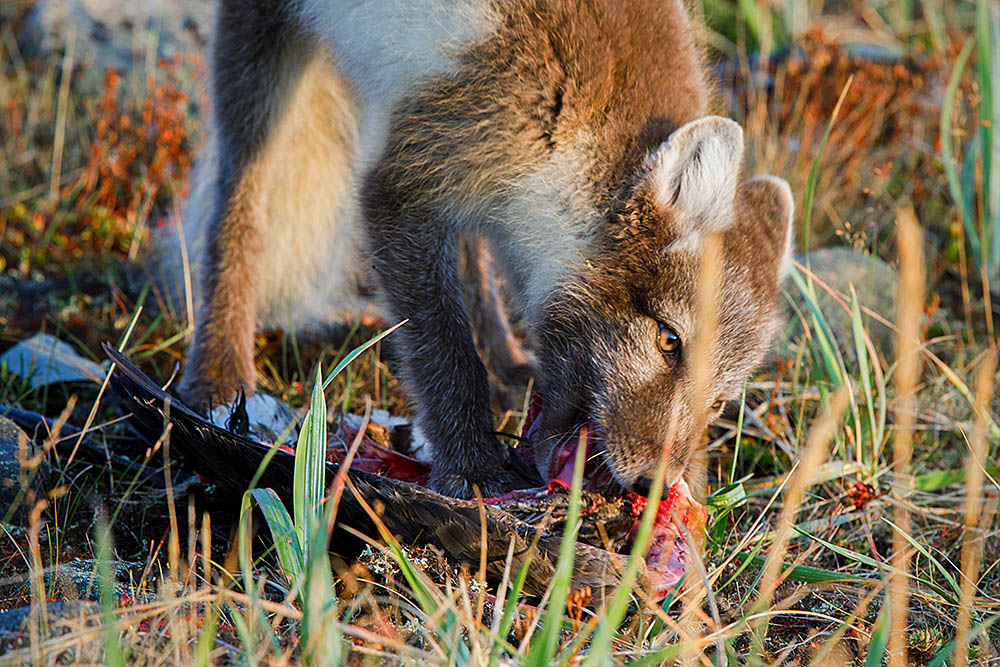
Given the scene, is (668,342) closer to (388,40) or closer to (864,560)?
(864,560)

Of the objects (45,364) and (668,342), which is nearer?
(668,342)

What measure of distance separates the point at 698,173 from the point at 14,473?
1.98 m

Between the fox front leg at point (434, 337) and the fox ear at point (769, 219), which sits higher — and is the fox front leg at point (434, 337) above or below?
below

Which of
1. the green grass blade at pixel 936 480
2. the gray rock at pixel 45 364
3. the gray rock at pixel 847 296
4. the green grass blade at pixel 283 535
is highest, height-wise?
the green grass blade at pixel 283 535

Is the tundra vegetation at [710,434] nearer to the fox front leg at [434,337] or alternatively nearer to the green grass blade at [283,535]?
the green grass blade at [283,535]

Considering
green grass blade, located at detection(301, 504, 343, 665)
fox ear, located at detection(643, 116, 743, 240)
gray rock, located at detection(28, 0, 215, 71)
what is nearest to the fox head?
fox ear, located at detection(643, 116, 743, 240)

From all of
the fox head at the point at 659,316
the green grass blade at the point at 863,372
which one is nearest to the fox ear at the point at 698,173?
the fox head at the point at 659,316

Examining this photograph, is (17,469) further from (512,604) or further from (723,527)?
(723,527)

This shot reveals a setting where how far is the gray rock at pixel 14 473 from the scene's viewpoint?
8.11 feet

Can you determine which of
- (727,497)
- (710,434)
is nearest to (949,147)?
(710,434)

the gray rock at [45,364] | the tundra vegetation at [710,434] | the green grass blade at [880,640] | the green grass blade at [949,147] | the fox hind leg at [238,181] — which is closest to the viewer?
the green grass blade at [880,640]

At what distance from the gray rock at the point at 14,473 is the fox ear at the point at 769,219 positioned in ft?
6.78

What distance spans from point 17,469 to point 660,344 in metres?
1.74

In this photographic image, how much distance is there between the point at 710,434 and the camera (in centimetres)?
350
